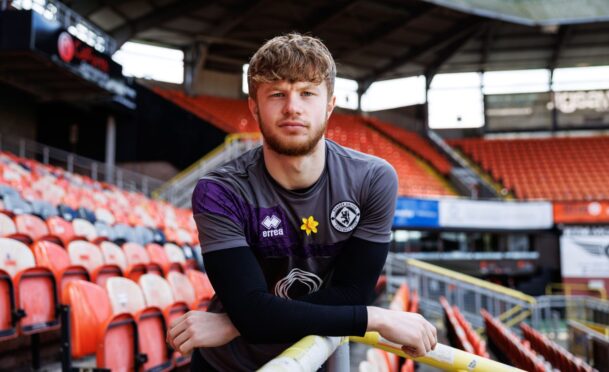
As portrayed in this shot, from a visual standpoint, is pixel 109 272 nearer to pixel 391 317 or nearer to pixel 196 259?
pixel 196 259

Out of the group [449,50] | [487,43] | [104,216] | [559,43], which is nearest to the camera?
[104,216]

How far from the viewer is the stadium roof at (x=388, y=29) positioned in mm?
14266

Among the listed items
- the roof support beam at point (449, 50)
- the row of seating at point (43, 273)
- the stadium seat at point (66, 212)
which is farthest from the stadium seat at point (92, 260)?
the roof support beam at point (449, 50)

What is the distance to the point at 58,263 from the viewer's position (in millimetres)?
3477

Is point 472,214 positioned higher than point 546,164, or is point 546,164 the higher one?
point 546,164

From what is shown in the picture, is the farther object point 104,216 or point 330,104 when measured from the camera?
point 104,216

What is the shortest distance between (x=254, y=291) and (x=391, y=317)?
12.4 inches

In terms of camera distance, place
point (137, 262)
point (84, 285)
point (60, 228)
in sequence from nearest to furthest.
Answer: point (84, 285) → point (137, 262) → point (60, 228)

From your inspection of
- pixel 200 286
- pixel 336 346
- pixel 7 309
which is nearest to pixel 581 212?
pixel 200 286

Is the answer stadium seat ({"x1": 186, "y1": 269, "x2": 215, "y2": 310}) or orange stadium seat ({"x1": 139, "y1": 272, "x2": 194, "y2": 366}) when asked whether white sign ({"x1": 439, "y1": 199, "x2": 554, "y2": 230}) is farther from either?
orange stadium seat ({"x1": 139, "y1": 272, "x2": 194, "y2": 366})

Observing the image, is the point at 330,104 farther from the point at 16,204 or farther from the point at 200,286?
the point at 16,204

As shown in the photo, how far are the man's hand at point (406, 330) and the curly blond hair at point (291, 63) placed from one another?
0.57 m

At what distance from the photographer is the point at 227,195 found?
1.42 m

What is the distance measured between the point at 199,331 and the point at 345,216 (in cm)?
46
